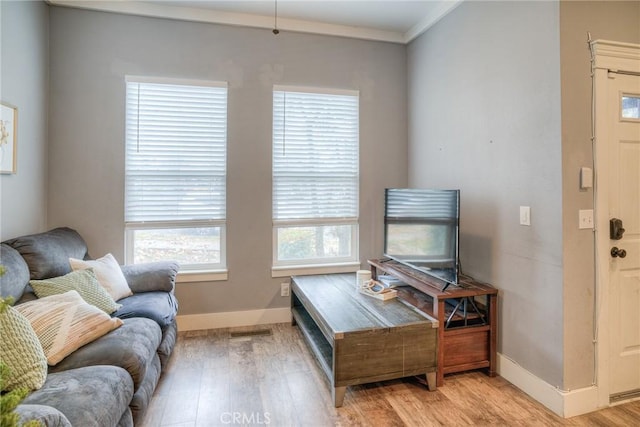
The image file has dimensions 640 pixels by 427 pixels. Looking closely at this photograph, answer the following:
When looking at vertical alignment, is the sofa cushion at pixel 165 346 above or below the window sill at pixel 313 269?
below

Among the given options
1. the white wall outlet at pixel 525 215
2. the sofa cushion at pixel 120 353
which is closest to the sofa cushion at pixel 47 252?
the sofa cushion at pixel 120 353

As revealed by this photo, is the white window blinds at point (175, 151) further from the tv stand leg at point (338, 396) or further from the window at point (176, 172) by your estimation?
the tv stand leg at point (338, 396)

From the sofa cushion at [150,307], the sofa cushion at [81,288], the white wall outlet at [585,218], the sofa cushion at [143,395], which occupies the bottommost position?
the sofa cushion at [143,395]

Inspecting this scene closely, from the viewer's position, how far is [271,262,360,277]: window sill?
11.2 ft

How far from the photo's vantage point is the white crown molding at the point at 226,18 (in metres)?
2.99

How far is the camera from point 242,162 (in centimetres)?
331

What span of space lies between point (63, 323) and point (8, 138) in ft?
5.13

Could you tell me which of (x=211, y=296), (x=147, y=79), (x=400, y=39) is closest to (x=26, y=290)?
(x=211, y=296)

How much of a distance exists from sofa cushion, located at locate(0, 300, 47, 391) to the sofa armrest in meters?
1.07

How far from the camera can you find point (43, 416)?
1150 mm

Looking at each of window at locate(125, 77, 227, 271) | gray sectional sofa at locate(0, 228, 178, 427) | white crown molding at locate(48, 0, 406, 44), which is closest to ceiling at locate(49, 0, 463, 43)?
white crown molding at locate(48, 0, 406, 44)

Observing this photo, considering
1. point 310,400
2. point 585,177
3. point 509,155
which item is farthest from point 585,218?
point 310,400

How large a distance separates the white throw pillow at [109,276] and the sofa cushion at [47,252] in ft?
0.27

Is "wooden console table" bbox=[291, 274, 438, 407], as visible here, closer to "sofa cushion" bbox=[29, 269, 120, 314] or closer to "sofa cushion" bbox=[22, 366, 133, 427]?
"sofa cushion" bbox=[22, 366, 133, 427]
